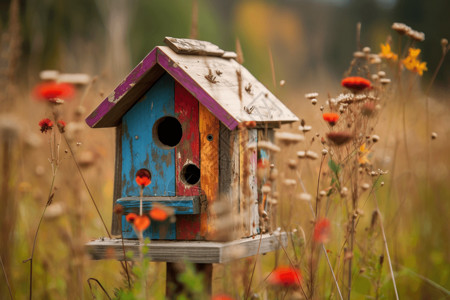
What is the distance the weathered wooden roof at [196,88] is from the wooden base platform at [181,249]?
20.4 inches

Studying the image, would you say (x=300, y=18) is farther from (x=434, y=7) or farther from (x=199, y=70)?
(x=199, y=70)

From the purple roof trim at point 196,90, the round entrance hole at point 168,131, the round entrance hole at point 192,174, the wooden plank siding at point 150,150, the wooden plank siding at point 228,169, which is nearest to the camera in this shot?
the purple roof trim at point 196,90

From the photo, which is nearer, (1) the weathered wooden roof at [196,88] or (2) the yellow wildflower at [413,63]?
(1) the weathered wooden roof at [196,88]

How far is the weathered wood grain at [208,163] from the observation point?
9.04ft

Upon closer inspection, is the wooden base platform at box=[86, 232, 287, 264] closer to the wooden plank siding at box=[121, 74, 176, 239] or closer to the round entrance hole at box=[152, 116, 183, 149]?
the wooden plank siding at box=[121, 74, 176, 239]

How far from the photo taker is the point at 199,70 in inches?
111

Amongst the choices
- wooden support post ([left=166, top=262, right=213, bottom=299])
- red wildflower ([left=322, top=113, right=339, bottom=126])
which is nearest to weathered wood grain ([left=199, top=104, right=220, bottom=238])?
wooden support post ([left=166, top=262, right=213, bottom=299])

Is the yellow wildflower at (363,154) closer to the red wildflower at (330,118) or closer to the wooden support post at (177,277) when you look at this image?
the red wildflower at (330,118)

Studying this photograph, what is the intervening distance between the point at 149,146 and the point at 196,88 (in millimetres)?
407

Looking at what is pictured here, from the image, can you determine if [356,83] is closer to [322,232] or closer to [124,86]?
[322,232]

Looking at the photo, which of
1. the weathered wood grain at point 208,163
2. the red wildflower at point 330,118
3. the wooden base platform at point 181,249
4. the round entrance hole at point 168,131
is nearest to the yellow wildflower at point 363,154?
the red wildflower at point 330,118

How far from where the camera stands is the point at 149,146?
2893 mm

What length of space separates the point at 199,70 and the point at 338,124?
696 mm

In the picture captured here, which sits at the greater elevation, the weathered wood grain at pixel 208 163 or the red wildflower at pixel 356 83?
the red wildflower at pixel 356 83
